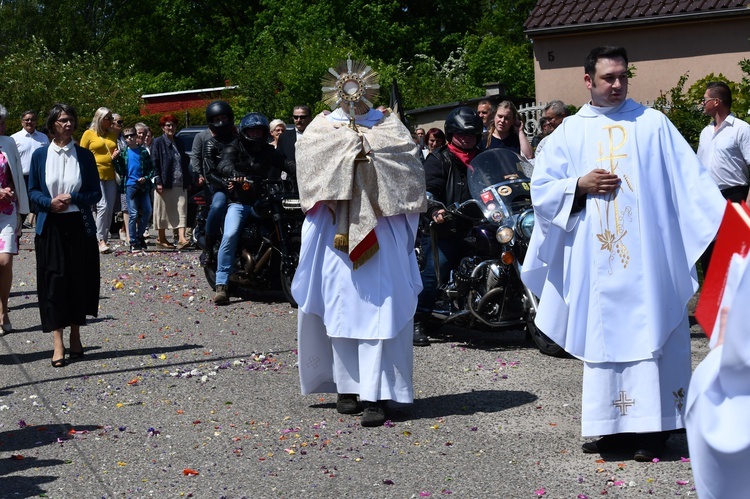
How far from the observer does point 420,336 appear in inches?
404

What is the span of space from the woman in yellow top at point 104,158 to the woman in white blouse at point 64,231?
699cm

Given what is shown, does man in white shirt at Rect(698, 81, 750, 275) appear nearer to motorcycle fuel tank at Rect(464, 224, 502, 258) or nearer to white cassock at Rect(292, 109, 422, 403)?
motorcycle fuel tank at Rect(464, 224, 502, 258)

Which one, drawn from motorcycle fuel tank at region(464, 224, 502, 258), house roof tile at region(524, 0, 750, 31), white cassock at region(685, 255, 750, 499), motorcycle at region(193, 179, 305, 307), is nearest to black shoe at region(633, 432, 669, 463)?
white cassock at region(685, 255, 750, 499)

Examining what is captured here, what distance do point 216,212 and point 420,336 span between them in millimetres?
3755

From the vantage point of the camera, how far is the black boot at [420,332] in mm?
10227

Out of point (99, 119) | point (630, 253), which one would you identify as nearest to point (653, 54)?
point (99, 119)

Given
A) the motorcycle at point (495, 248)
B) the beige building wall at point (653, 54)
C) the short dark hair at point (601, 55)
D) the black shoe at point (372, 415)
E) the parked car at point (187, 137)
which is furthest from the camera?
the beige building wall at point (653, 54)

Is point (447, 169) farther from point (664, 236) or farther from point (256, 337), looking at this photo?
point (664, 236)

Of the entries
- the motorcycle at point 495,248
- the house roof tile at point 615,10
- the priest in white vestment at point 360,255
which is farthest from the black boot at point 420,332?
the house roof tile at point 615,10

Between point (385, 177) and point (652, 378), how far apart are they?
2.18 m

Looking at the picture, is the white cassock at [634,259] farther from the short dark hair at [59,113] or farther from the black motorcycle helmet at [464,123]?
the short dark hair at [59,113]

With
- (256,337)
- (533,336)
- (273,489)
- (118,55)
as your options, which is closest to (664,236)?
(273,489)

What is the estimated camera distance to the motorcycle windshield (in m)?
9.87

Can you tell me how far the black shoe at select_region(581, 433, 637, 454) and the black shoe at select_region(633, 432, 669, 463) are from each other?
0.08 meters
